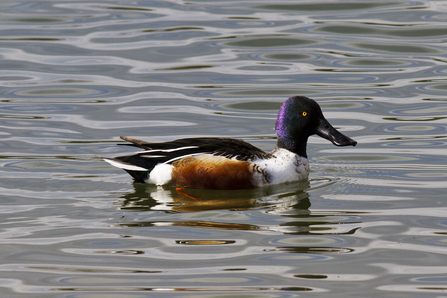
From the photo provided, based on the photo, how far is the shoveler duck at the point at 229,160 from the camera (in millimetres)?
9023

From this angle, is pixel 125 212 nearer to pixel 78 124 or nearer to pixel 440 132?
pixel 78 124

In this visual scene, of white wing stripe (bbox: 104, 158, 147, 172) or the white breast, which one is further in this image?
white wing stripe (bbox: 104, 158, 147, 172)

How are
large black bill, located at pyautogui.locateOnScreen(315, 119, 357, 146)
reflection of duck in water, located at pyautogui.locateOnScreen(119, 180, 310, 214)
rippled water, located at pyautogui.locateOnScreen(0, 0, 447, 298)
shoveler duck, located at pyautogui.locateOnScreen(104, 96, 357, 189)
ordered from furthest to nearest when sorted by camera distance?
large black bill, located at pyautogui.locateOnScreen(315, 119, 357, 146) → shoveler duck, located at pyautogui.locateOnScreen(104, 96, 357, 189) → reflection of duck in water, located at pyautogui.locateOnScreen(119, 180, 310, 214) → rippled water, located at pyautogui.locateOnScreen(0, 0, 447, 298)

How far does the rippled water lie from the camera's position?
648 centimetres

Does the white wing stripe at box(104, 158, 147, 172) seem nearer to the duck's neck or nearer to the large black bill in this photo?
the duck's neck

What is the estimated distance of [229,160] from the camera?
9055 mm

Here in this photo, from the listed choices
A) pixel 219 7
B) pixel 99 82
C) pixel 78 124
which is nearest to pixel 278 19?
pixel 219 7

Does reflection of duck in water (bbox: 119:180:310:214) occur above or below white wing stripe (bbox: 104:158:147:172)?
below

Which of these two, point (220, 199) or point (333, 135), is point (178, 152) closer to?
point (220, 199)

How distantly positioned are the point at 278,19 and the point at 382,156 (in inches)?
320

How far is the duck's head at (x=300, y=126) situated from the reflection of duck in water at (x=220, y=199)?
54 cm

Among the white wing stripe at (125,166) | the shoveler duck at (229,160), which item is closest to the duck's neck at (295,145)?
the shoveler duck at (229,160)

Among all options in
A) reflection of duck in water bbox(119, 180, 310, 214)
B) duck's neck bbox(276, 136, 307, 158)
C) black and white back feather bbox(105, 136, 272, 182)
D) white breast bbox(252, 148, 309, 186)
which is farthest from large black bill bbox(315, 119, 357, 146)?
black and white back feather bbox(105, 136, 272, 182)

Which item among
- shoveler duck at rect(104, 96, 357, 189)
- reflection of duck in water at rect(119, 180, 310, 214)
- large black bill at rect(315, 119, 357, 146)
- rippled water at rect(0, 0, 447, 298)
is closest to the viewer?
rippled water at rect(0, 0, 447, 298)
